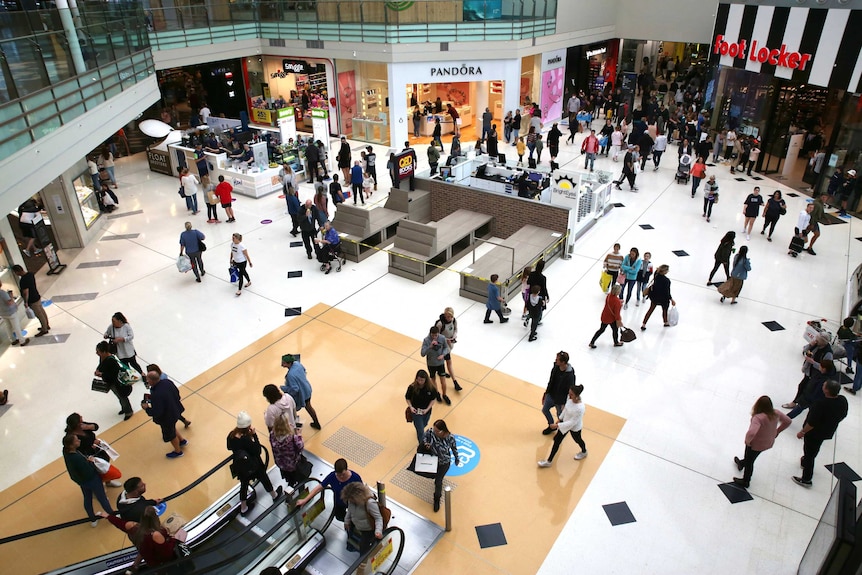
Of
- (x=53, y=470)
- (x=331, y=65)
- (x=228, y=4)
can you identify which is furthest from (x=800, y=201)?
(x=228, y=4)

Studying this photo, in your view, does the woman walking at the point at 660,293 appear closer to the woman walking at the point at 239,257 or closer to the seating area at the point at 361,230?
the seating area at the point at 361,230

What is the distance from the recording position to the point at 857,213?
539 inches

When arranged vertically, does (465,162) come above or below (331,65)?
below

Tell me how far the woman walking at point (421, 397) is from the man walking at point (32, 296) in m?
6.98

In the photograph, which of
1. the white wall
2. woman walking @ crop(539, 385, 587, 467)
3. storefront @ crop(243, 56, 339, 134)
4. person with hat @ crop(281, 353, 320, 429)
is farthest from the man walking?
the white wall

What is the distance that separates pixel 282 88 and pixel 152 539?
861 inches

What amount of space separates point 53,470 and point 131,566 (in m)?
2.57

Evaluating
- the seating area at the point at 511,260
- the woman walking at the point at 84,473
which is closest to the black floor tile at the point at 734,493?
the seating area at the point at 511,260

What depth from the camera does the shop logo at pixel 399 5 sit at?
18278 millimetres

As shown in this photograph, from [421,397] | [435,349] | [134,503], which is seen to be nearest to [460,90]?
[435,349]

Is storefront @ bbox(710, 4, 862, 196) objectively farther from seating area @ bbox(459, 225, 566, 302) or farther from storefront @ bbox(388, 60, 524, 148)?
seating area @ bbox(459, 225, 566, 302)

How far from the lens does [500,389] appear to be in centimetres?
812

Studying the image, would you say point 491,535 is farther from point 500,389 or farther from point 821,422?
point 821,422

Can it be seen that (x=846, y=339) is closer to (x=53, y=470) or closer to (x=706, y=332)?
(x=706, y=332)
